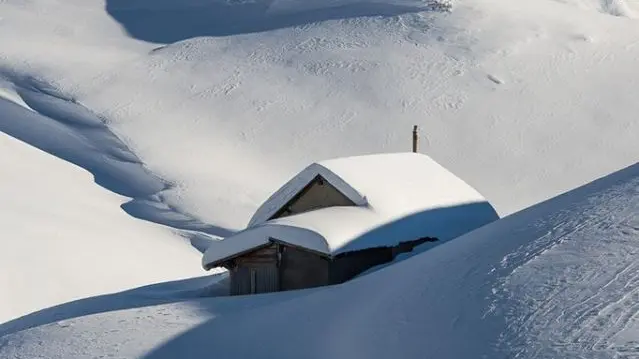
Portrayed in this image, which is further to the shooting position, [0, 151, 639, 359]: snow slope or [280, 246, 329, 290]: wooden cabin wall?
[280, 246, 329, 290]: wooden cabin wall

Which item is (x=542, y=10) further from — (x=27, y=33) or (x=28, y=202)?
(x=28, y=202)

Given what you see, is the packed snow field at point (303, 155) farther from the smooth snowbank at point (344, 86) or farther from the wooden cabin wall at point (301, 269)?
the wooden cabin wall at point (301, 269)

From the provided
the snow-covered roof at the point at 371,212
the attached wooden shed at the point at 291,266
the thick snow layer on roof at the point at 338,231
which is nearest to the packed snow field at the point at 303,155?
the attached wooden shed at the point at 291,266

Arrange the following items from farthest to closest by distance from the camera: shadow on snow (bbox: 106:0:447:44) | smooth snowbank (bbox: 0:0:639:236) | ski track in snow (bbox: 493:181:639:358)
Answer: shadow on snow (bbox: 106:0:447:44)
smooth snowbank (bbox: 0:0:639:236)
ski track in snow (bbox: 493:181:639:358)

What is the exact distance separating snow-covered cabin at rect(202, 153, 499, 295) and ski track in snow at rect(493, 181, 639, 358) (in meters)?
3.59

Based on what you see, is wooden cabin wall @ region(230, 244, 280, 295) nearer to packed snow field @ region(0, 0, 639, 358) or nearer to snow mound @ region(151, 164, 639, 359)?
packed snow field @ region(0, 0, 639, 358)

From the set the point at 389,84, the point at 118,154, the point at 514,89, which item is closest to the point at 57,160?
the point at 118,154

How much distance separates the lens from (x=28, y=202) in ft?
97.3

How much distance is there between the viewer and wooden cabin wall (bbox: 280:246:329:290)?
1803 centimetres

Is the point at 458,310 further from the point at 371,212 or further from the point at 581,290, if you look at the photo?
the point at 371,212

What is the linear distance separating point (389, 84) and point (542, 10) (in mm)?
8107

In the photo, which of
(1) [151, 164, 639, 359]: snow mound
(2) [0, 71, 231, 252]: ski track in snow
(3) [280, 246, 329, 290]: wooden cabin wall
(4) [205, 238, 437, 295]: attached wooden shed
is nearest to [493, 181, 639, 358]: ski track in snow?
(1) [151, 164, 639, 359]: snow mound

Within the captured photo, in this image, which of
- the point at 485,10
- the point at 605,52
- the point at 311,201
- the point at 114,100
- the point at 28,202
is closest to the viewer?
the point at 311,201

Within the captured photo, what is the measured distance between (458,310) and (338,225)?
479 centimetres
